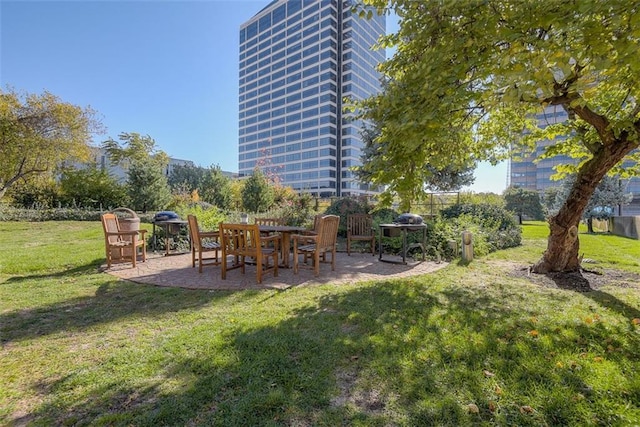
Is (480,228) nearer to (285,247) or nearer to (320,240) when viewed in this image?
(320,240)

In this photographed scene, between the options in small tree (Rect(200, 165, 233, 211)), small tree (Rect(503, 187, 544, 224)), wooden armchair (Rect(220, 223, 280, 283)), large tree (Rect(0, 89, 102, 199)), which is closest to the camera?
wooden armchair (Rect(220, 223, 280, 283))

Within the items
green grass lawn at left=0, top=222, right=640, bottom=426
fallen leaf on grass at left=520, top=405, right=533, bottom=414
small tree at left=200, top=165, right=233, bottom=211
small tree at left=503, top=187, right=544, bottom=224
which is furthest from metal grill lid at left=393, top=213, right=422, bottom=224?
small tree at left=503, top=187, right=544, bottom=224

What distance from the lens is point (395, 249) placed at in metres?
8.13

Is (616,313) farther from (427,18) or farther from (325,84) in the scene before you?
(325,84)

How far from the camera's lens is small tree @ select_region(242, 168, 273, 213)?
18328 mm

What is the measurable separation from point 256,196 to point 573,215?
15657 millimetres

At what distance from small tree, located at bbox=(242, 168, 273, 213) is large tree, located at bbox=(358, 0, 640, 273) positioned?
14.1m

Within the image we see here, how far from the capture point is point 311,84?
71.2 meters

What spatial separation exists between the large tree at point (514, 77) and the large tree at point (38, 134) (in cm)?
1886

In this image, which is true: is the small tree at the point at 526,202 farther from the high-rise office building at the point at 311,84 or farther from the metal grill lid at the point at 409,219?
the high-rise office building at the point at 311,84

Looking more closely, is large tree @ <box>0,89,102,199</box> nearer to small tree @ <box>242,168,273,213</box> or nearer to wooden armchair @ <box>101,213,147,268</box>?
small tree @ <box>242,168,273,213</box>

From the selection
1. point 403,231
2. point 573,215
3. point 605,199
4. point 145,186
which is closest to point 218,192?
point 145,186

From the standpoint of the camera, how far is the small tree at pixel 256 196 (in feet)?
60.1

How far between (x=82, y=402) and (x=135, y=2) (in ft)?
34.3
